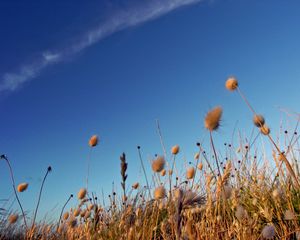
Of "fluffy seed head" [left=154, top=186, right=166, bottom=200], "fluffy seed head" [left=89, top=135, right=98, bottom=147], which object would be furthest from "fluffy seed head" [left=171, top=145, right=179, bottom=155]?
"fluffy seed head" [left=154, top=186, right=166, bottom=200]

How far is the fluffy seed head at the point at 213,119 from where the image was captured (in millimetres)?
2518

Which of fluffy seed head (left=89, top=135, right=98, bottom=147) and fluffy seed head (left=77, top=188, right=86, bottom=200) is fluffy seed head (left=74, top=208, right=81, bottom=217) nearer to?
fluffy seed head (left=77, top=188, right=86, bottom=200)

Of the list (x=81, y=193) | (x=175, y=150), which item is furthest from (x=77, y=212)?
(x=175, y=150)

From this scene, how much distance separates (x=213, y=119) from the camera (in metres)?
2.52

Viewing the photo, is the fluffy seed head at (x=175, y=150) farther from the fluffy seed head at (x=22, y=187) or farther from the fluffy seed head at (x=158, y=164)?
the fluffy seed head at (x=22, y=187)

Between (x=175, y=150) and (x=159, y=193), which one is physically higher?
(x=175, y=150)

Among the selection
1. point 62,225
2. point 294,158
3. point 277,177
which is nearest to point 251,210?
point 277,177

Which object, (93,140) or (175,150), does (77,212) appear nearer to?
(93,140)

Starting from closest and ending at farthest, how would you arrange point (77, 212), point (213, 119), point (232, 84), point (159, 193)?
1. point (159, 193)
2. point (213, 119)
3. point (232, 84)
4. point (77, 212)

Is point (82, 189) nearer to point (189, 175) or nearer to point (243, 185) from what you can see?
point (189, 175)

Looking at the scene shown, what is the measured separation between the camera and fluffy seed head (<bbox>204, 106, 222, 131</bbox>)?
8.26 feet

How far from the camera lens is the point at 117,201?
5.04 m

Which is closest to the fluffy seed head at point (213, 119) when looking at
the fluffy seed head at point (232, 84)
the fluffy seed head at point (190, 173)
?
the fluffy seed head at point (232, 84)

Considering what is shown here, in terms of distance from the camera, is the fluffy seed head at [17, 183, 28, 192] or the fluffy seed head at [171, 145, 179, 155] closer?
the fluffy seed head at [17, 183, 28, 192]
